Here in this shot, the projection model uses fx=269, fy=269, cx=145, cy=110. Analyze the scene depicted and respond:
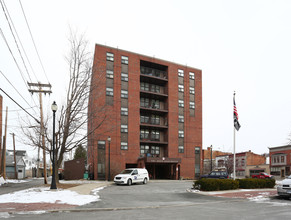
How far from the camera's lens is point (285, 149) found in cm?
6003

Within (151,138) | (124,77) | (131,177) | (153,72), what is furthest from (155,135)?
(131,177)

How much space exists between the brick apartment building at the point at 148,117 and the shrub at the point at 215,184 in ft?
63.1

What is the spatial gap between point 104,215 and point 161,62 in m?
38.2

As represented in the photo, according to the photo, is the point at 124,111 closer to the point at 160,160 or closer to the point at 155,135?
the point at 155,135

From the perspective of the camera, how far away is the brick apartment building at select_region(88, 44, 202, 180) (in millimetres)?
39031

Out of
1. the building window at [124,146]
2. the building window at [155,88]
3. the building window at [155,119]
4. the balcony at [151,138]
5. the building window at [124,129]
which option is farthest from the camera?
the building window at [155,88]

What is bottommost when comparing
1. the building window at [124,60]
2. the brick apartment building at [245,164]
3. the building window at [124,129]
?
the brick apartment building at [245,164]

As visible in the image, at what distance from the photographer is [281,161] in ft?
198

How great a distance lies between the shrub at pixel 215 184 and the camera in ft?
61.3

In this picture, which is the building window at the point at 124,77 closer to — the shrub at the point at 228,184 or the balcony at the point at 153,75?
the balcony at the point at 153,75

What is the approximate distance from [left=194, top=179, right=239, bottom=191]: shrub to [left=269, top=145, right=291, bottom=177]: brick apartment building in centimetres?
4512

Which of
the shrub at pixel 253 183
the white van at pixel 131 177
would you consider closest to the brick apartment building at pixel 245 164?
the white van at pixel 131 177

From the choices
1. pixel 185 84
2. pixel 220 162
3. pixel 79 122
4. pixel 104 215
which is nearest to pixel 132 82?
pixel 185 84

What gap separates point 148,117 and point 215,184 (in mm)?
25944
